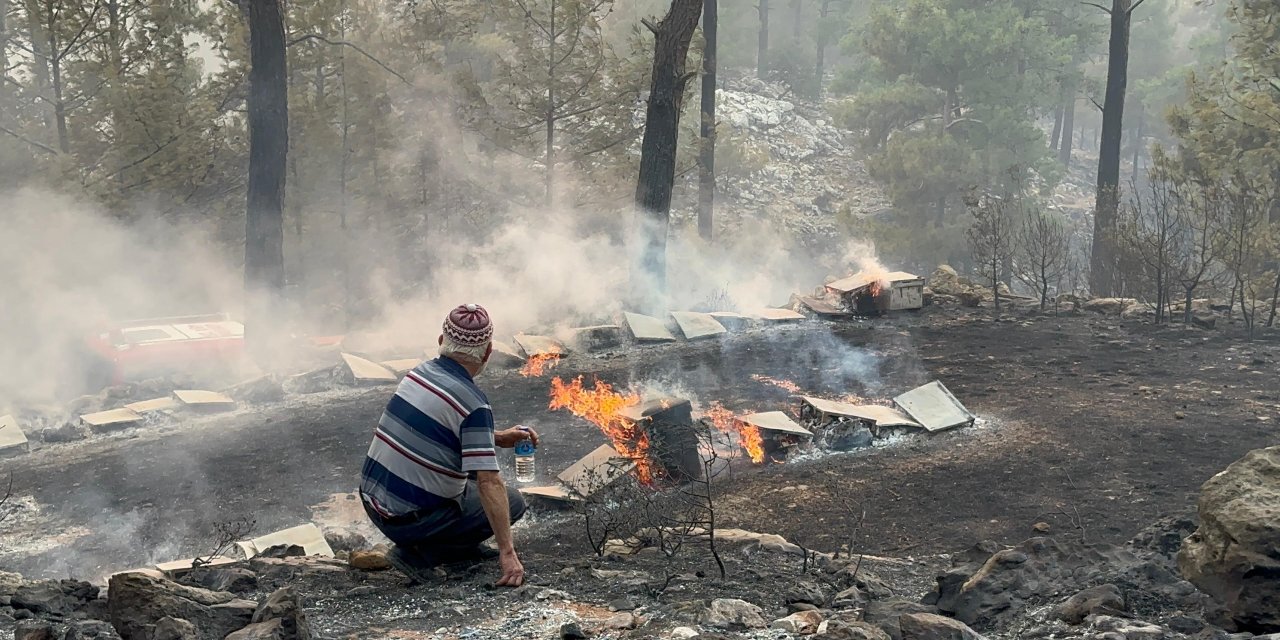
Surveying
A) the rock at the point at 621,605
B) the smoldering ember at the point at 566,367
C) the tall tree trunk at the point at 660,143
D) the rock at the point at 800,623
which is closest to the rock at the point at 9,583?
the smoldering ember at the point at 566,367

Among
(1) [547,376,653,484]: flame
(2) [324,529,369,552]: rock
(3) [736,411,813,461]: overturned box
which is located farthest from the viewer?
(3) [736,411,813,461]: overturned box

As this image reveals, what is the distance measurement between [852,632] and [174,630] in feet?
8.86

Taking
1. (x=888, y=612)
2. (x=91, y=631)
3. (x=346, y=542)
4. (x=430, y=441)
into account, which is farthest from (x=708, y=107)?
(x=91, y=631)

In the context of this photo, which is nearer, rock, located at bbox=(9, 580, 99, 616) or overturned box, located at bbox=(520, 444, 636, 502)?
rock, located at bbox=(9, 580, 99, 616)

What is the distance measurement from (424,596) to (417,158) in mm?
20645

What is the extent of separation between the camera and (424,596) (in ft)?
16.6

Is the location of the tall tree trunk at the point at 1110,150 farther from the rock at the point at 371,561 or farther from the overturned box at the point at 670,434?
the rock at the point at 371,561

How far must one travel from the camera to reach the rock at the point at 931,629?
4.14 meters

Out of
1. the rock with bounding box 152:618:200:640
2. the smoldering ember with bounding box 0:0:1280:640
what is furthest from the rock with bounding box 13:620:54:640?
the rock with bounding box 152:618:200:640

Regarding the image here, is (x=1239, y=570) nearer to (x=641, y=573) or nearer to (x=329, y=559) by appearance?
(x=641, y=573)

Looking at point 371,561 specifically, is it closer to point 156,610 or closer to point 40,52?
point 156,610

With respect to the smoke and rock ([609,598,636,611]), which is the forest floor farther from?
the smoke

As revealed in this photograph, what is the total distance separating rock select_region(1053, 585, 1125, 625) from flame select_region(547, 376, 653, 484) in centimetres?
376

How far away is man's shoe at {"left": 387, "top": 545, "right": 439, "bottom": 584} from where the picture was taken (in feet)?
17.4
